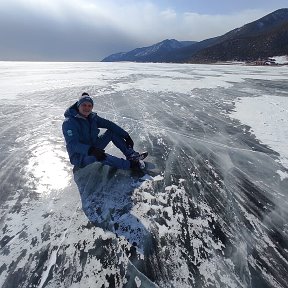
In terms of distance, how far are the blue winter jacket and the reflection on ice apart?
0.97 feet

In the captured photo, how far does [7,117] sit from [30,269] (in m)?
5.52

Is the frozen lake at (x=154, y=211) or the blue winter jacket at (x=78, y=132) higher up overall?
the blue winter jacket at (x=78, y=132)

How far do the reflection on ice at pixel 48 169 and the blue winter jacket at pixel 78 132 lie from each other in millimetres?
294

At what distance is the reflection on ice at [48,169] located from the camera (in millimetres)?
4238

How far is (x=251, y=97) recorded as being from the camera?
10492 mm

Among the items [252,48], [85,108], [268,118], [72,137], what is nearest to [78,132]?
[72,137]

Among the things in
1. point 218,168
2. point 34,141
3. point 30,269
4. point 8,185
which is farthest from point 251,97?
point 30,269

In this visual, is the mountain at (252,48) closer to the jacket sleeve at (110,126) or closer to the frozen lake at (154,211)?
the frozen lake at (154,211)

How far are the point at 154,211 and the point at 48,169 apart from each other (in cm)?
186

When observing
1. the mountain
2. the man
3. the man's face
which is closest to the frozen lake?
the man

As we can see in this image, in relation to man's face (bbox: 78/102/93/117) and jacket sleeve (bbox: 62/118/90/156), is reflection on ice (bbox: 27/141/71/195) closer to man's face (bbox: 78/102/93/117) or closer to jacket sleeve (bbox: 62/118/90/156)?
jacket sleeve (bbox: 62/118/90/156)

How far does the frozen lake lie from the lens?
2752 mm

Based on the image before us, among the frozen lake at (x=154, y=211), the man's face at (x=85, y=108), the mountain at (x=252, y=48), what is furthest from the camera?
the mountain at (x=252, y=48)

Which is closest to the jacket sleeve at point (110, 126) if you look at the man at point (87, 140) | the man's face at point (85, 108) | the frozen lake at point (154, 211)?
the man at point (87, 140)
